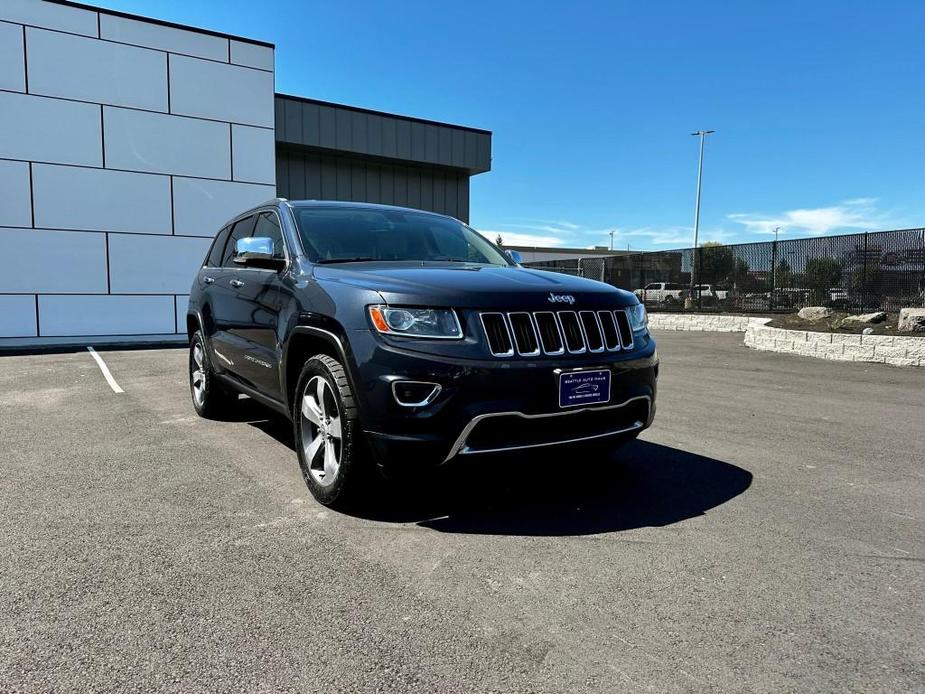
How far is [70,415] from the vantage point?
250 inches

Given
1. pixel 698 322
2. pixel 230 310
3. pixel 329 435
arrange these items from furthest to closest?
1. pixel 698 322
2. pixel 230 310
3. pixel 329 435

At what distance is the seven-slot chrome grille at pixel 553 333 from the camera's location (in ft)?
10.7

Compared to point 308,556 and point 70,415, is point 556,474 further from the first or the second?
point 70,415

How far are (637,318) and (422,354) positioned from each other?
5.11 ft

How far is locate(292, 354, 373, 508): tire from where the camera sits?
3.32 metres

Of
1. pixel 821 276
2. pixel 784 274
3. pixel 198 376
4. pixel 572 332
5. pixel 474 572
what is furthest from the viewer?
pixel 784 274

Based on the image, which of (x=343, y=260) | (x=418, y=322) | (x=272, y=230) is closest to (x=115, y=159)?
(x=272, y=230)

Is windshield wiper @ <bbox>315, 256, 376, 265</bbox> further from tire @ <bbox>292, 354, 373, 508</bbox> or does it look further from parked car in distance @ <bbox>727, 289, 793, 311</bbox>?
parked car in distance @ <bbox>727, 289, 793, 311</bbox>

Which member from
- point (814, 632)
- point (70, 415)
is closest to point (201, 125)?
point (70, 415)

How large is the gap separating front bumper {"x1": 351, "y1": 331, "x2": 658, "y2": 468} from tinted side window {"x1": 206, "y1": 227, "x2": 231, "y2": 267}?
3266 millimetres

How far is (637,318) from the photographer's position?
13.0 ft

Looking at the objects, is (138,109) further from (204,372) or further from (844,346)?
(844,346)

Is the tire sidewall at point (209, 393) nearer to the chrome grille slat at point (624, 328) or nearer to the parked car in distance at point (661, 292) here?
the chrome grille slat at point (624, 328)

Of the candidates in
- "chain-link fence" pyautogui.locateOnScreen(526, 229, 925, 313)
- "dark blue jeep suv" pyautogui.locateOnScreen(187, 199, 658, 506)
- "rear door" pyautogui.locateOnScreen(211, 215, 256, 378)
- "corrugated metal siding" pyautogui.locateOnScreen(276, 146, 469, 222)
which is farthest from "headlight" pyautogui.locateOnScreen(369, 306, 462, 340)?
"corrugated metal siding" pyautogui.locateOnScreen(276, 146, 469, 222)
